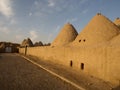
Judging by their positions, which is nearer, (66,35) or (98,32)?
(98,32)

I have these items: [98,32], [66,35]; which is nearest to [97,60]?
[98,32]

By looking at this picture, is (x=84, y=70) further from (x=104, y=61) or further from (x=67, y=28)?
(x=67, y=28)

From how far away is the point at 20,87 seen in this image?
692 centimetres

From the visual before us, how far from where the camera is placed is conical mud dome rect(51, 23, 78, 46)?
24.1 metres

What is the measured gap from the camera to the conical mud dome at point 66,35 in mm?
24081

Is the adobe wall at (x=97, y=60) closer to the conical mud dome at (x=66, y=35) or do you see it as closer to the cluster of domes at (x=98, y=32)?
the cluster of domes at (x=98, y=32)

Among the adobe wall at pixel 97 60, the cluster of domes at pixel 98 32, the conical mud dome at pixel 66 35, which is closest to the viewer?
the adobe wall at pixel 97 60

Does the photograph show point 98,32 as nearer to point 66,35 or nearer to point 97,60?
point 97,60

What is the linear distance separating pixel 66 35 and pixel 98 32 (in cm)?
814

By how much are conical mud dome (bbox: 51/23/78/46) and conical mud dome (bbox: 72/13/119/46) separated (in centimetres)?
520

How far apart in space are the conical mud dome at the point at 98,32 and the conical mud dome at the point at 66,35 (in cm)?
520

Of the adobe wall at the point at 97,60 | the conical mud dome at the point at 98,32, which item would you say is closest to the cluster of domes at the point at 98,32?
the conical mud dome at the point at 98,32

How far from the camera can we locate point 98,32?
56.0 feet

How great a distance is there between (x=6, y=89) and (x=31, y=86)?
3.56 feet
